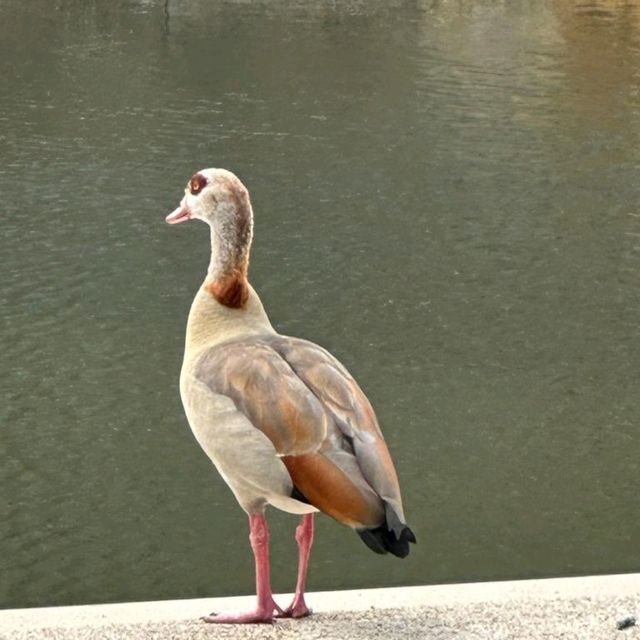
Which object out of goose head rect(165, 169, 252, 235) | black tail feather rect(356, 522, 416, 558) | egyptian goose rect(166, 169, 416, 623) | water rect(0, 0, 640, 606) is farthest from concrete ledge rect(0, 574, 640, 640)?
water rect(0, 0, 640, 606)

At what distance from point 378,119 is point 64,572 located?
508 inches

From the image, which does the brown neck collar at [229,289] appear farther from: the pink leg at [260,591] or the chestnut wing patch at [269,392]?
the pink leg at [260,591]

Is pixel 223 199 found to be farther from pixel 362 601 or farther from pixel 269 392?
→ pixel 362 601

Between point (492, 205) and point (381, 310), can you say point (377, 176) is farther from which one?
point (381, 310)

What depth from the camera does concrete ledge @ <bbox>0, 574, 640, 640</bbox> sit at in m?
3.75

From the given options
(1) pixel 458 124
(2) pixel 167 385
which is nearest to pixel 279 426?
(2) pixel 167 385

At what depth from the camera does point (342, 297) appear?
1075cm

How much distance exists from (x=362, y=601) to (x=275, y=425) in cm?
71

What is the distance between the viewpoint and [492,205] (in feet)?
45.1

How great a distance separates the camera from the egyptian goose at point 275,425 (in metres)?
3.49

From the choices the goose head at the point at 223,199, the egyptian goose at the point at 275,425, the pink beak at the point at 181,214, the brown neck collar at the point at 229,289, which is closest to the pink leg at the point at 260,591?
the egyptian goose at the point at 275,425

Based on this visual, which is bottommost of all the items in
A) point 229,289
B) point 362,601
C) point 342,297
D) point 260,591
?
point 342,297

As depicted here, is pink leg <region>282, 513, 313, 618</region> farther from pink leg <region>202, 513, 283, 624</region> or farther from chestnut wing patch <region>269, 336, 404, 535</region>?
chestnut wing patch <region>269, 336, 404, 535</region>

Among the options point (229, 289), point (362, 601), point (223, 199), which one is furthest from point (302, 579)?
point (223, 199)
